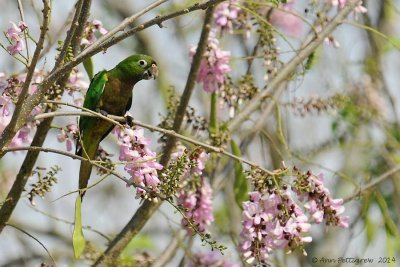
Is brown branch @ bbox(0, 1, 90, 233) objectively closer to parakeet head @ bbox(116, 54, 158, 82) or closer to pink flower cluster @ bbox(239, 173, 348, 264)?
parakeet head @ bbox(116, 54, 158, 82)

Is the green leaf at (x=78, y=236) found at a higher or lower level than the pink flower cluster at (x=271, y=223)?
Result: lower

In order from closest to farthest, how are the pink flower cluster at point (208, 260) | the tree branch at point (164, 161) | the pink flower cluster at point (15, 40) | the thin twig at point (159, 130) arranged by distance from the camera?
the thin twig at point (159, 130), the pink flower cluster at point (15, 40), the tree branch at point (164, 161), the pink flower cluster at point (208, 260)

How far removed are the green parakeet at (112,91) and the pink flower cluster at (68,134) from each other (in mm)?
198

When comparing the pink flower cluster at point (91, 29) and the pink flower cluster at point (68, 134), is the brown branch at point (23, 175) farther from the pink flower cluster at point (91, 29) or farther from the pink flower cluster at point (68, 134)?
the pink flower cluster at point (91, 29)

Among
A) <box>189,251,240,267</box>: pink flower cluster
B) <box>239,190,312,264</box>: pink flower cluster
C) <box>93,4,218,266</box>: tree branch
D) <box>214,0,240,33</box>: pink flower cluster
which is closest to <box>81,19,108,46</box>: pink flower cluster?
<box>93,4,218,266</box>: tree branch

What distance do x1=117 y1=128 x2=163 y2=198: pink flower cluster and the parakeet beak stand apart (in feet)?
Answer: 2.62

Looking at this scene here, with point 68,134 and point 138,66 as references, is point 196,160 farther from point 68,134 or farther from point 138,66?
point 138,66

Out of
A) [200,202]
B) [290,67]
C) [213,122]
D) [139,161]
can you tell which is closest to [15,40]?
[139,161]

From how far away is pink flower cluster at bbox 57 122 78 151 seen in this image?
2957mm

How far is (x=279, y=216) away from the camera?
2.55 meters

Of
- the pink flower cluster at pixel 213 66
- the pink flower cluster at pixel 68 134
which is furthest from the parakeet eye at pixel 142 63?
the pink flower cluster at pixel 68 134

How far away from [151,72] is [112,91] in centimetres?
19

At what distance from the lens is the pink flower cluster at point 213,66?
3312mm

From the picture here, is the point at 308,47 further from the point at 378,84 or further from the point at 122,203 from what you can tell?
the point at 122,203
